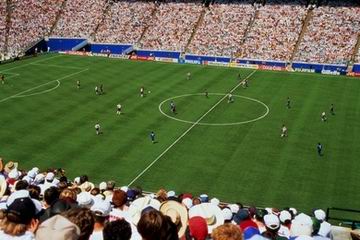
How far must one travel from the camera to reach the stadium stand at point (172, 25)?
86.4 m

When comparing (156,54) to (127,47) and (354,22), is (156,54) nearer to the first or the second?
(127,47)

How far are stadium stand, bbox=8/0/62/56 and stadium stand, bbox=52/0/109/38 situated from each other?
2137mm

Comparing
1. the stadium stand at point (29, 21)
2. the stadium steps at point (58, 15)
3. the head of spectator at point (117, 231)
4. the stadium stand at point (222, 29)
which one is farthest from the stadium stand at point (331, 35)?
the head of spectator at point (117, 231)

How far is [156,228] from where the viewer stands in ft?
24.7

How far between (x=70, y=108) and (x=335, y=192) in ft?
99.3

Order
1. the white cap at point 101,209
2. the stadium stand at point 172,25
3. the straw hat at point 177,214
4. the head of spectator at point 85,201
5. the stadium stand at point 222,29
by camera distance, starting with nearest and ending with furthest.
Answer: the straw hat at point 177,214, the white cap at point 101,209, the head of spectator at point 85,201, the stadium stand at point 222,29, the stadium stand at point 172,25

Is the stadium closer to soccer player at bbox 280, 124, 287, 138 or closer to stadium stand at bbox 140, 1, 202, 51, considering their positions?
stadium stand at bbox 140, 1, 202, 51

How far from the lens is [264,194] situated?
33.9 metres

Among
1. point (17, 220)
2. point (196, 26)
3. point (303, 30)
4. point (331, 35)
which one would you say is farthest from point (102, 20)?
point (17, 220)

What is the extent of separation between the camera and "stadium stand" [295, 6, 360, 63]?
7588 cm

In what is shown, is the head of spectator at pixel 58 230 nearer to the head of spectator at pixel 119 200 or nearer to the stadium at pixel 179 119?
the stadium at pixel 179 119

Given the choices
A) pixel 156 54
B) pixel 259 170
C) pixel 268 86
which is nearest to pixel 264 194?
pixel 259 170

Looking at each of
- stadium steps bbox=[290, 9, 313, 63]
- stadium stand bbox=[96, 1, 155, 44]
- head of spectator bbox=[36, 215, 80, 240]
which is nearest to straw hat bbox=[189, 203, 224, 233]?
head of spectator bbox=[36, 215, 80, 240]

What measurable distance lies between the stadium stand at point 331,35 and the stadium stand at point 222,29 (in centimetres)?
1141
